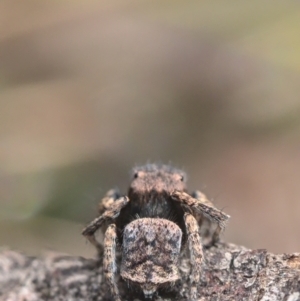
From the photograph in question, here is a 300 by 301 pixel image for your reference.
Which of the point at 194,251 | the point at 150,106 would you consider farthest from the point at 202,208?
the point at 150,106

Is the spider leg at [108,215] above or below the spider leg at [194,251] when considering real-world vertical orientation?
above

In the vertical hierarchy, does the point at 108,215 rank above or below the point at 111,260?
above

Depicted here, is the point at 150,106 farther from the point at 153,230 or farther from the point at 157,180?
the point at 153,230

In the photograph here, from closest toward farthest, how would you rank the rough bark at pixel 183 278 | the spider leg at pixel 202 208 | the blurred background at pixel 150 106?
the rough bark at pixel 183 278
the spider leg at pixel 202 208
the blurred background at pixel 150 106

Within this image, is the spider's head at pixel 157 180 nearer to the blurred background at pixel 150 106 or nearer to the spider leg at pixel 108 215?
the spider leg at pixel 108 215

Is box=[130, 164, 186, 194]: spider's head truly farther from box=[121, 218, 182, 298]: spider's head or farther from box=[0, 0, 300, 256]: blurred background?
box=[0, 0, 300, 256]: blurred background

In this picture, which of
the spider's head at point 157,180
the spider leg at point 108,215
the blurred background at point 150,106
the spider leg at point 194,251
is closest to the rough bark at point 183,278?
the spider leg at point 194,251
